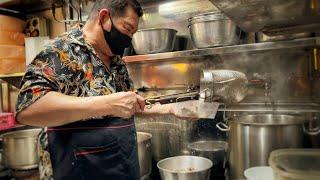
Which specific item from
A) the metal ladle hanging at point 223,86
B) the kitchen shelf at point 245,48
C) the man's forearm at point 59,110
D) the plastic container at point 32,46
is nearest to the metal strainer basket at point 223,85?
the metal ladle hanging at point 223,86

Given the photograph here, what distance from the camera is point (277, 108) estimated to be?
2.01 m

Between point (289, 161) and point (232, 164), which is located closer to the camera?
point (289, 161)

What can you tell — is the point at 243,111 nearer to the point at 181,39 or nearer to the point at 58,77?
the point at 181,39

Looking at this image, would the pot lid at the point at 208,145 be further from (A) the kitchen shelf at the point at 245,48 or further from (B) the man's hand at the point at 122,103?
(B) the man's hand at the point at 122,103

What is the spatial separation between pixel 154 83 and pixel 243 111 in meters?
0.78

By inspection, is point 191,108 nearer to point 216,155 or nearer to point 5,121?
point 216,155

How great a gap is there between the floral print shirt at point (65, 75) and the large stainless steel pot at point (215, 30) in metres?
0.76

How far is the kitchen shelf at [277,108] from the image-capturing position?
1.89 meters

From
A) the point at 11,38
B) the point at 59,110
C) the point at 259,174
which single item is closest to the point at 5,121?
the point at 11,38

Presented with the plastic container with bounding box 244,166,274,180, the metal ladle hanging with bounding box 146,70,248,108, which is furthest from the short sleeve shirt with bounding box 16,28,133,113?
the plastic container with bounding box 244,166,274,180

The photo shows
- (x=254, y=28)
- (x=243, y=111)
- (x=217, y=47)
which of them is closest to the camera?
(x=254, y=28)

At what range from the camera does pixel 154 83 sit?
2494 mm

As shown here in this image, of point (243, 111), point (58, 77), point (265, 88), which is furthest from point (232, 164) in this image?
point (58, 77)

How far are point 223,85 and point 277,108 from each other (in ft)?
1.49
